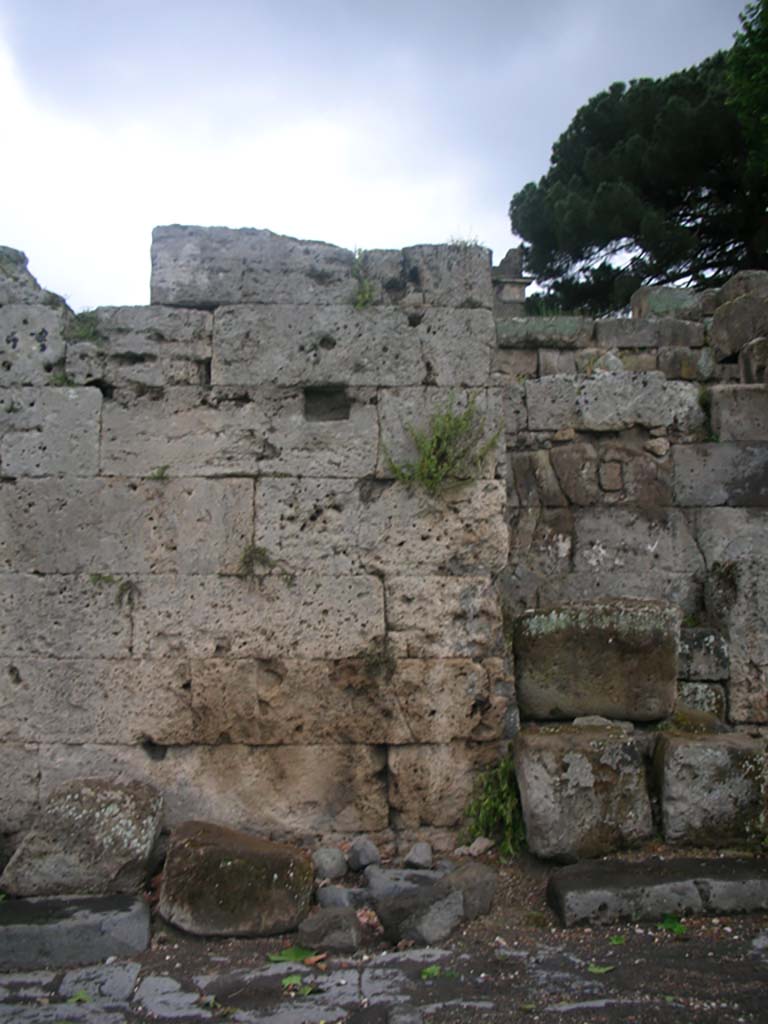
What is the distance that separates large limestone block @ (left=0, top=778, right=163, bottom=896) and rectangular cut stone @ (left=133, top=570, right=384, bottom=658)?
0.84 metres

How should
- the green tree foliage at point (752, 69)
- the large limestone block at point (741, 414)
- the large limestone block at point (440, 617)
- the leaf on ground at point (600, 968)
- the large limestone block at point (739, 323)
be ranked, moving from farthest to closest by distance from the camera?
the green tree foliage at point (752, 69) < the large limestone block at point (739, 323) < the large limestone block at point (741, 414) < the large limestone block at point (440, 617) < the leaf on ground at point (600, 968)

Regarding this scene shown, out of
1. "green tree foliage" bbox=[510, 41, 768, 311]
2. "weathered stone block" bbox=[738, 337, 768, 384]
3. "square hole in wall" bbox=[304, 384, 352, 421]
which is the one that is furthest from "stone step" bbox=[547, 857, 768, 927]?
"green tree foliage" bbox=[510, 41, 768, 311]

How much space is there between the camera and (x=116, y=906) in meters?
4.21

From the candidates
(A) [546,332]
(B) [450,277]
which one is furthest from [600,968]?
(A) [546,332]

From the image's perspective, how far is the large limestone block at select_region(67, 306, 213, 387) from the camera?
17.0ft

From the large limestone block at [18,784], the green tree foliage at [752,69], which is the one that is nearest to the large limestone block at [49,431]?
the large limestone block at [18,784]

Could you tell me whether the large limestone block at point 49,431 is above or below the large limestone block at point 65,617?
above

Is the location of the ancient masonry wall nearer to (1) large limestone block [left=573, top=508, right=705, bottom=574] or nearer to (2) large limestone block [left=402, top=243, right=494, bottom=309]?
(2) large limestone block [left=402, top=243, right=494, bottom=309]

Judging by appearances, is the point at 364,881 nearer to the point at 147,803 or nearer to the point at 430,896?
the point at 430,896

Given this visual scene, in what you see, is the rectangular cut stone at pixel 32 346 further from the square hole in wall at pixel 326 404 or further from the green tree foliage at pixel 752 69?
the green tree foliage at pixel 752 69

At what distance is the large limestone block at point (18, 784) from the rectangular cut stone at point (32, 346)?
209 centimetres

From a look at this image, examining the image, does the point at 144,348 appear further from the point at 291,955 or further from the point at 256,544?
the point at 291,955

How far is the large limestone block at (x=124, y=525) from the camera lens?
502cm

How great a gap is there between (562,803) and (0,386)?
3.90 meters
